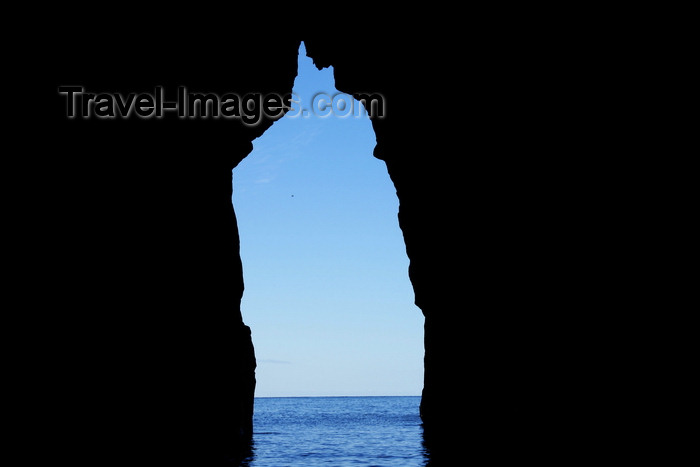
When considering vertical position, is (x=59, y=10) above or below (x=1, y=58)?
above

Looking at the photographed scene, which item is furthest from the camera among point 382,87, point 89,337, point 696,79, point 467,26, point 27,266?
point 382,87

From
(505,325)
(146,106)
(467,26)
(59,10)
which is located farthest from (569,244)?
(59,10)

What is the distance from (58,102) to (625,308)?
12167mm

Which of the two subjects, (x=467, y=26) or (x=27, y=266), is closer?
(x=27, y=266)

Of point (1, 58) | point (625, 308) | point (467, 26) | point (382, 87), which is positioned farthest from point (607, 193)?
point (1, 58)

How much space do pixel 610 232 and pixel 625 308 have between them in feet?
4.13

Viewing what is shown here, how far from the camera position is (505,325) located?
1144 cm

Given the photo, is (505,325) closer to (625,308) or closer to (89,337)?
(625,308)

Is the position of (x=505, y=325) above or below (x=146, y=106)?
below

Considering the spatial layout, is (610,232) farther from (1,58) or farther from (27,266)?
(1,58)

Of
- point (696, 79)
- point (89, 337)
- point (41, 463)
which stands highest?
point (696, 79)

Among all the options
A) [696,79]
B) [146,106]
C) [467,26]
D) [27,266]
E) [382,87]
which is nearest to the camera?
[696,79]

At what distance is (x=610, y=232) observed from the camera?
8.45 m

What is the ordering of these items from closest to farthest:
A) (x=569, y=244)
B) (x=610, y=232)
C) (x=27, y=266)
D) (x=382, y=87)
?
(x=610, y=232)
(x=569, y=244)
(x=27, y=266)
(x=382, y=87)
